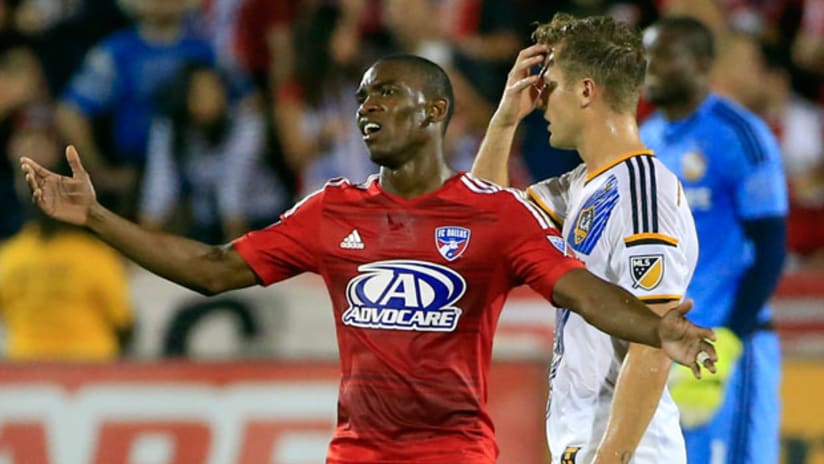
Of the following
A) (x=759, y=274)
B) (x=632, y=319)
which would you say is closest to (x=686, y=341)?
(x=632, y=319)

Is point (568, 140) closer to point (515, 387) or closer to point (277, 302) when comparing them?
point (515, 387)

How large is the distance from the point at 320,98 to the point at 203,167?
90cm

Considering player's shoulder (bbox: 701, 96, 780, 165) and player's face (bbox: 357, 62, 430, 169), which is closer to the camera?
player's face (bbox: 357, 62, 430, 169)

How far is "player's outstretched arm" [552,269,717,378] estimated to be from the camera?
3684 millimetres

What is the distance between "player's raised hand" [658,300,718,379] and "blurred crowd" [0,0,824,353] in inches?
212

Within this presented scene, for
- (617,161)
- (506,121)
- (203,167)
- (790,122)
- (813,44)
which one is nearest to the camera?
(617,161)

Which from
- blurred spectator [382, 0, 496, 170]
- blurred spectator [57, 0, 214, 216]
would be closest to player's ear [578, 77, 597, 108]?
blurred spectator [382, 0, 496, 170]

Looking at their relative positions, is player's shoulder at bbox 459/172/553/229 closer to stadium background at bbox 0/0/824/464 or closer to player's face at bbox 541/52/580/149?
player's face at bbox 541/52/580/149

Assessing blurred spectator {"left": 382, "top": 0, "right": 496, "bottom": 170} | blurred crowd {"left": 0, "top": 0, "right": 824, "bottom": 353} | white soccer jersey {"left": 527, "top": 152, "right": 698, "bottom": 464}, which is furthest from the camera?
blurred crowd {"left": 0, "top": 0, "right": 824, "bottom": 353}

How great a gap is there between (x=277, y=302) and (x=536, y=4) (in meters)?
2.80

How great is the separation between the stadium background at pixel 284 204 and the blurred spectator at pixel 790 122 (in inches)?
0.6

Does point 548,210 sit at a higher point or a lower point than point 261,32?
lower

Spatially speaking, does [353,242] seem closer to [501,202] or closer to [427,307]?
[427,307]

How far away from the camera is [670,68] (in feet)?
19.9
